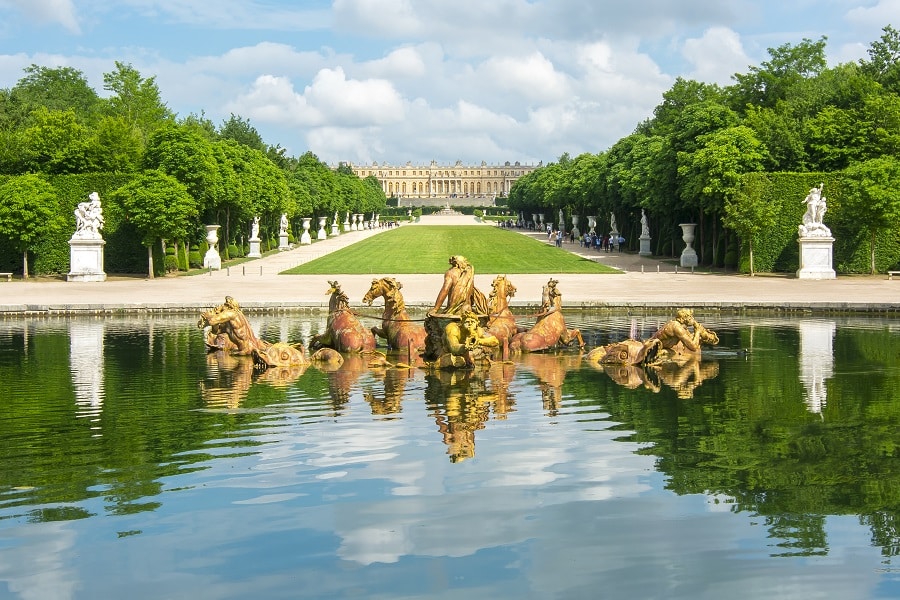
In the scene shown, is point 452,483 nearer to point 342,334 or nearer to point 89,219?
point 342,334

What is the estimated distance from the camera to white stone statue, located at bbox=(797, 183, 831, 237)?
132ft

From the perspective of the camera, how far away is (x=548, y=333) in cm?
1967

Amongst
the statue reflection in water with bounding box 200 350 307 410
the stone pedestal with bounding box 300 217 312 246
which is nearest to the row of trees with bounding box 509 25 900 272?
the stone pedestal with bounding box 300 217 312 246

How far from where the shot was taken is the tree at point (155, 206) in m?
40.6

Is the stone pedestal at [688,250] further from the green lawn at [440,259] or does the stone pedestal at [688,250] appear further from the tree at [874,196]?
the tree at [874,196]

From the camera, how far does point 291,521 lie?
9.28m

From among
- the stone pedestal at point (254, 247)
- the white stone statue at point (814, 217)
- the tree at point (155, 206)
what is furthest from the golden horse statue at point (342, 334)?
the stone pedestal at point (254, 247)

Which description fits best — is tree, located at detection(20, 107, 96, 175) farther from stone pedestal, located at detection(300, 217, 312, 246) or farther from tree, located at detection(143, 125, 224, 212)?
stone pedestal, located at detection(300, 217, 312, 246)

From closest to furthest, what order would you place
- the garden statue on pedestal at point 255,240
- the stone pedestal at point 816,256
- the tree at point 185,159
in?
the stone pedestal at point 816,256, the tree at point 185,159, the garden statue on pedestal at point 255,240

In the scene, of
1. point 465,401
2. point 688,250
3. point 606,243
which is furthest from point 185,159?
point 465,401

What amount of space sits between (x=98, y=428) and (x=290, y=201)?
181 feet

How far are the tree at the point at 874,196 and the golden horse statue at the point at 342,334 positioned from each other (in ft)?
83.6

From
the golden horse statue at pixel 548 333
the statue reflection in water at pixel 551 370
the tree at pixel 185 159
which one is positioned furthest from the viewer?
the tree at pixel 185 159

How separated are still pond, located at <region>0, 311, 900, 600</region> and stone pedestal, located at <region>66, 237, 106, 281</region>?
77.3 ft
